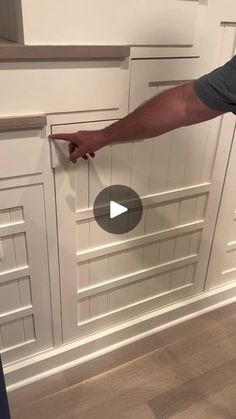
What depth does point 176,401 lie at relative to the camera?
1.41m

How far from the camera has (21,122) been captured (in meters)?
0.97

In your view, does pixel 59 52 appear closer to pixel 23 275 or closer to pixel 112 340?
pixel 23 275

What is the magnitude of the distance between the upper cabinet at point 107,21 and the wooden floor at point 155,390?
3.96ft

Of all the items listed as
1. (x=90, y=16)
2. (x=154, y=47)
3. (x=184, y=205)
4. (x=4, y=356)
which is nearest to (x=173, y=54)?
(x=154, y=47)

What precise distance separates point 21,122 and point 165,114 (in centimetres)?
37

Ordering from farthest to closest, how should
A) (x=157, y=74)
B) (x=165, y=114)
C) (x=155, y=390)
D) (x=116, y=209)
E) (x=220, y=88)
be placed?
(x=155, y=390), (x=116, y=209), (x=157, y=74), (x=165, y=114), (x=220, y=88)

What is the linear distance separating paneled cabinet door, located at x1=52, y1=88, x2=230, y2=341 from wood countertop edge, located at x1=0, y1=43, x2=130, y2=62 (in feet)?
0.56

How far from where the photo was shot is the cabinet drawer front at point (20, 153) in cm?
100

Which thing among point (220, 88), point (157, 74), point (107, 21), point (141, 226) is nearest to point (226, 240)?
point (141, 226)

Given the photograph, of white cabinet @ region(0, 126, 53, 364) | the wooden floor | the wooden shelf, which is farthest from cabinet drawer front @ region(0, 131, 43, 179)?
the wooden floor

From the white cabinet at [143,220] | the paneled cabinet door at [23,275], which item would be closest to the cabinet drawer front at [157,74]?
the white cabinet at [143,220]

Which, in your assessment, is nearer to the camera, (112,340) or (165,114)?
(165,114)

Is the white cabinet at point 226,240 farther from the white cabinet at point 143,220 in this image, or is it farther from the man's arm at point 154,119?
the man's arm at point 154,119

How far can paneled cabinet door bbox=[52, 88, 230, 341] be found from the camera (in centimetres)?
120
